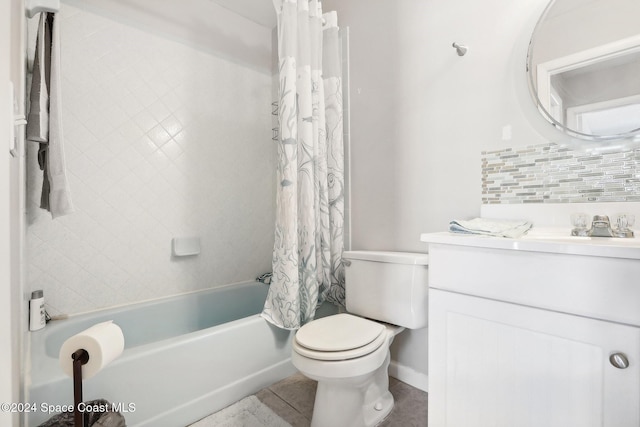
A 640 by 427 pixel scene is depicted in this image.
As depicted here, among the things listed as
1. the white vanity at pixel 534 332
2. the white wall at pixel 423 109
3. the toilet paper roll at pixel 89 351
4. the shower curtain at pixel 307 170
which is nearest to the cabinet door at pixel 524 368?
the white vanity at pixel 534 332

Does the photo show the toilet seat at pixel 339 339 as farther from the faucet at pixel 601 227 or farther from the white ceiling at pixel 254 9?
the white ceiling at pixel 254 9

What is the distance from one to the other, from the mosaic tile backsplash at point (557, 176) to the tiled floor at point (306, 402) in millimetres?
1067

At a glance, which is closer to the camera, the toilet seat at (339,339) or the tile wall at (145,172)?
the toilet seat at (339,339)

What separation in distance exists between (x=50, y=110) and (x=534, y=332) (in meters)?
1.91

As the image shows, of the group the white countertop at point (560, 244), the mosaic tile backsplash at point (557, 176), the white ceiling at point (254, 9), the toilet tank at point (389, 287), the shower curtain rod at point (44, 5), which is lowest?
the toilet tank at point (389, 287)

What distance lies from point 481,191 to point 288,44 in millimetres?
1255

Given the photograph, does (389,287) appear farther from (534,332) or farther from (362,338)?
(534,332)

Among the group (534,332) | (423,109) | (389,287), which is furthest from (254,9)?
(534,332)

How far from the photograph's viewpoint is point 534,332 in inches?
35.0

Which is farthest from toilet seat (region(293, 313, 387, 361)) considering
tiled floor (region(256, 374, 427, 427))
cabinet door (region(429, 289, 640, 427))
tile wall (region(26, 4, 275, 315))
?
tile wall (region(26, 4, 275, 315))

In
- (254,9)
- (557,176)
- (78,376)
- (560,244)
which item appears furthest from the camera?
(254,9)

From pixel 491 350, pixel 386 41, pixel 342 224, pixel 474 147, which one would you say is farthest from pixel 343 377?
pixel 386 41

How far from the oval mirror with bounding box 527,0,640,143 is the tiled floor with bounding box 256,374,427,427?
1.42 metres

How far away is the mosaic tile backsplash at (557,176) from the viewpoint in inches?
43.8
